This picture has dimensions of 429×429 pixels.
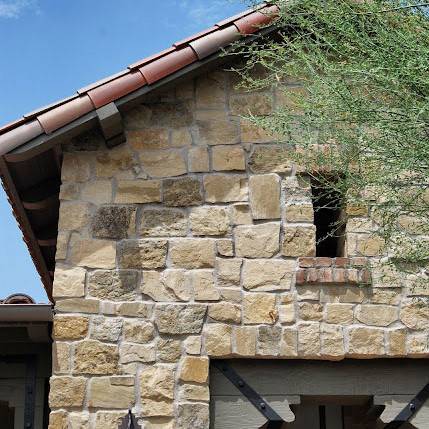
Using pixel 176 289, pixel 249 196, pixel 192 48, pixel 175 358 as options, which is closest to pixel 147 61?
pixel 192 48

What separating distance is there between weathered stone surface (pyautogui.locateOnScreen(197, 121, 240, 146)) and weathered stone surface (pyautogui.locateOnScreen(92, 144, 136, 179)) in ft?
1.94

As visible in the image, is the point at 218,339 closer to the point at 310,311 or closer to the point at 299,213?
the point at 310,311

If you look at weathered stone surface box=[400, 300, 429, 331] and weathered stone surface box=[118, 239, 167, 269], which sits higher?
weathered stone surface box=[118, 239, 167, 269]

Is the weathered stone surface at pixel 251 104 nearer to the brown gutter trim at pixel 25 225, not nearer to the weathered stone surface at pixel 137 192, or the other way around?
the weathered stone surface at pixel 137 192

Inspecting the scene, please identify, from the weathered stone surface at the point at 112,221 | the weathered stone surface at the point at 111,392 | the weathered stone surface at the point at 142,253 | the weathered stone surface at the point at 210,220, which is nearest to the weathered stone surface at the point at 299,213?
the weathered stone surface at the point at 210,220

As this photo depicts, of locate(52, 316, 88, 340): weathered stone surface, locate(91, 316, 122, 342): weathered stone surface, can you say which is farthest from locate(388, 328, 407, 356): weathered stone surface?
locate(52, 316, 88, 340): weathered stone surface

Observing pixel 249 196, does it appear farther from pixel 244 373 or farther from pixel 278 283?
pixel 244 373

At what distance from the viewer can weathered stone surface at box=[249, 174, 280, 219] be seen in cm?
727

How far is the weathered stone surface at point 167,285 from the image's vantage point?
23.0ft

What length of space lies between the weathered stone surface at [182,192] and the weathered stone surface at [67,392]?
153 centimetres

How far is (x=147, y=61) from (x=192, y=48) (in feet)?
1.22

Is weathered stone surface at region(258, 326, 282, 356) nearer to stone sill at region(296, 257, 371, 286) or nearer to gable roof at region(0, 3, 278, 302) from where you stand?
stone sill at region(296, 257, 371, 286)

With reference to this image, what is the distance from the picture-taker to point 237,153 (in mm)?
7449

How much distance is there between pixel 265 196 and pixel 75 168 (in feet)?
4.96
